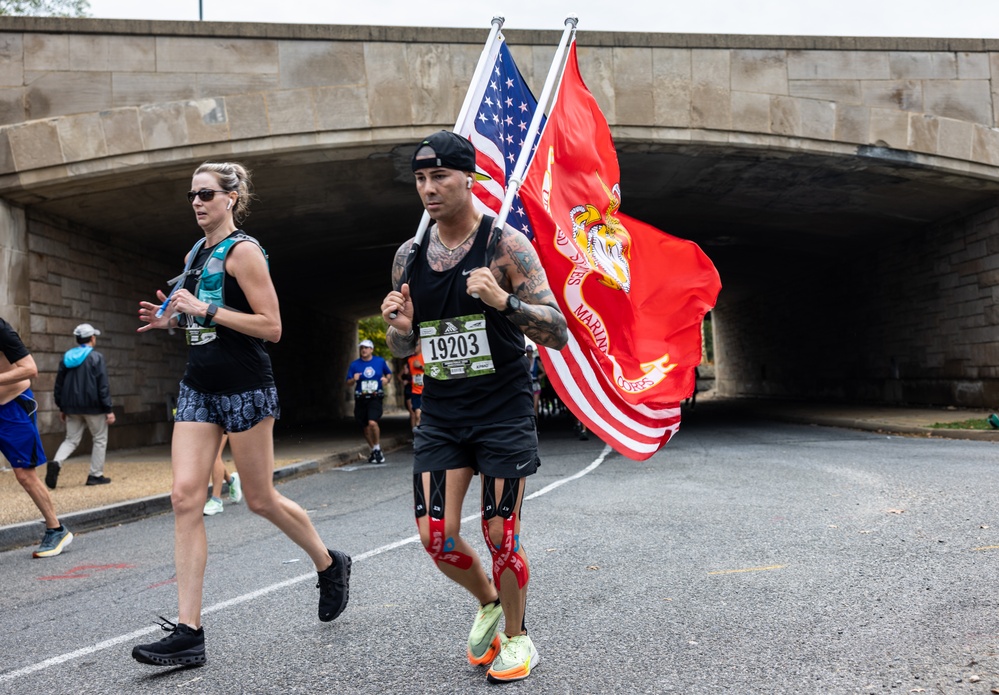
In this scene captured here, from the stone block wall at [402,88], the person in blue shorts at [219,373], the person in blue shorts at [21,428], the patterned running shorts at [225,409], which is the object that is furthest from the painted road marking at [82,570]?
the stone block wall at [402,88]

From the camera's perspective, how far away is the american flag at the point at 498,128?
5.38 metres

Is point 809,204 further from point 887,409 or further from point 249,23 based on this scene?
point 249,23

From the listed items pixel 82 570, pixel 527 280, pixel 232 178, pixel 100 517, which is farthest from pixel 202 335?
pixel 100 517

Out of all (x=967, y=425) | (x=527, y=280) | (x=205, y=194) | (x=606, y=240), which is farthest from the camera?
(x=967, y=425)

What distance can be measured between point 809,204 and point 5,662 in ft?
60.7

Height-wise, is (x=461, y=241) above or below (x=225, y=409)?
above

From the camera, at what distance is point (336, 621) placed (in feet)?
14.7

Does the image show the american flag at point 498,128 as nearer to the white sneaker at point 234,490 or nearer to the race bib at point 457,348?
the race bib at point 457,348

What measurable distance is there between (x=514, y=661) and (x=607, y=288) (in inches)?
97.0

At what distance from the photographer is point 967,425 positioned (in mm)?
15031

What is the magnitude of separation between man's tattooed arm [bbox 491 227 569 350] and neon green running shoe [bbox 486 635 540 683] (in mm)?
1158

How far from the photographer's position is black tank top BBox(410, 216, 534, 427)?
11.7 feet

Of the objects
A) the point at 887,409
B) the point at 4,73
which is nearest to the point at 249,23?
the point at 4,73

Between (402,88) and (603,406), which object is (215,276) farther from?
(402,88)
